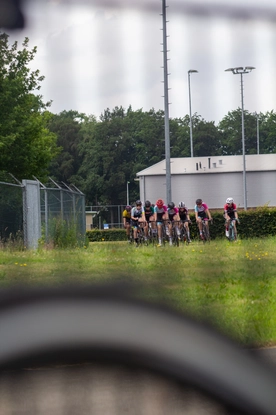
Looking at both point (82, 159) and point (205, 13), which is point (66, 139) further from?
point (205, 13)

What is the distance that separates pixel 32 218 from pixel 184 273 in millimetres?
493

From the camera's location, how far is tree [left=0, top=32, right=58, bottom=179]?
0.63 meters

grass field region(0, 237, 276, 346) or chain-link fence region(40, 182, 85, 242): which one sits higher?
chain-link fence region(40, 182, 85, 242)

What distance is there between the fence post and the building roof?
0.19m

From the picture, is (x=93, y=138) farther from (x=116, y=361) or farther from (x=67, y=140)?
(x=116, y=361)

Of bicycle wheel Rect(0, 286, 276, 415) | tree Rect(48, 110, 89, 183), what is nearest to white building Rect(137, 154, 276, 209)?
tree Rect(48, 110, 89, 183)

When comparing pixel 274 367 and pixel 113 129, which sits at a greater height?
pixel 113 129

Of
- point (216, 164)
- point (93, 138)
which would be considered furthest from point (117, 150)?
point (216, 164)

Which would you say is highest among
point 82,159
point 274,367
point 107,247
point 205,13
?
point 205,13

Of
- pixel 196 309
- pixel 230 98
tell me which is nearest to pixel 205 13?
pixel 230 98

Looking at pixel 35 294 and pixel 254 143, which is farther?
pixel 254 143

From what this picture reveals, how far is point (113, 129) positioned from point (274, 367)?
32 cm

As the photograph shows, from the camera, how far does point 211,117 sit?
0.74 m

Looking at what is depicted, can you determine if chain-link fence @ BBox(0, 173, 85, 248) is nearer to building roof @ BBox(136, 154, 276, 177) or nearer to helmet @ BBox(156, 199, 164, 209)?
building roof @ BBox(136, 154, 276, 177)
